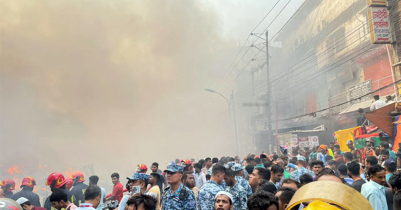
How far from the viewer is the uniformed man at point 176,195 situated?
3.44 meters

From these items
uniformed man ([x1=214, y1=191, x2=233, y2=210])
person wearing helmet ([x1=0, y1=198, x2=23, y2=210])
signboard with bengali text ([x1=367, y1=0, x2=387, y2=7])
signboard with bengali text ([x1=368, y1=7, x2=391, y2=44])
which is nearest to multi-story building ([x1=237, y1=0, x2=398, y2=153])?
signboard with bengali text ([x1=368, y1=7, x2=391, y2=44])

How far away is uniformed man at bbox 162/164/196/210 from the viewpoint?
3439mm

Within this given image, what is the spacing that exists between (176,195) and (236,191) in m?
0.93

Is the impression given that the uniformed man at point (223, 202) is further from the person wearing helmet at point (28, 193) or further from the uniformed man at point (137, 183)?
the person wearing helmet at point (28, 193)

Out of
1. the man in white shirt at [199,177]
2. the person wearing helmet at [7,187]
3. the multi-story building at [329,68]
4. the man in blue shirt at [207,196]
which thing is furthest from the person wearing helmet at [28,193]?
the multi-story building at [329,68]

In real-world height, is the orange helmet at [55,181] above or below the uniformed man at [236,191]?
above

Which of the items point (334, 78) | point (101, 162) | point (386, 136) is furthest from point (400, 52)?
point (101, 162)

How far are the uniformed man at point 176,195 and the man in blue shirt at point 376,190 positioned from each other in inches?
88.4

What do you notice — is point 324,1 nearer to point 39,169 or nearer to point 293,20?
point 293,20

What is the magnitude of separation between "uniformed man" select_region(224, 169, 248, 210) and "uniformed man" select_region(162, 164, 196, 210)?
2.12ft

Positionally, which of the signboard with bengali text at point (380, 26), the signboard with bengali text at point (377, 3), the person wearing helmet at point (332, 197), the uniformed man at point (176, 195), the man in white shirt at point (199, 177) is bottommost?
the man in white shirt at point (199, 177)

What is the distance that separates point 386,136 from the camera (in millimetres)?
9945

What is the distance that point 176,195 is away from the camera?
3479 mm

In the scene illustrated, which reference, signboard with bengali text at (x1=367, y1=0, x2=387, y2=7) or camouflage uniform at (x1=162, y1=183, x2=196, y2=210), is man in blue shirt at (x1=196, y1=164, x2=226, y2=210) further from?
signboard with bengali text at (x1=367, y1=0, x2=387, y2=7)
